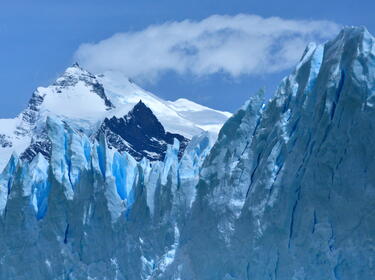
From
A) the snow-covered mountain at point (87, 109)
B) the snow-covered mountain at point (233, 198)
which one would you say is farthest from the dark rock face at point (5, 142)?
the snow-covered mountain at point (233, 198)

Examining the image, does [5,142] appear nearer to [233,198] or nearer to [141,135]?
[141,135]

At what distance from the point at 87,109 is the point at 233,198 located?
60.7m

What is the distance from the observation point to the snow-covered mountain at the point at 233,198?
117ft

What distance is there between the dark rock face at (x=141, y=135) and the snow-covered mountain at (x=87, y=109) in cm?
98

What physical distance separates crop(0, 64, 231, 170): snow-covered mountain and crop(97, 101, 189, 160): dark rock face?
3.21 feet

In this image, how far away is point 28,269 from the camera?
44.7 m

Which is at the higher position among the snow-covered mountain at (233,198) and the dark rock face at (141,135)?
the dark rock face at (141,135)

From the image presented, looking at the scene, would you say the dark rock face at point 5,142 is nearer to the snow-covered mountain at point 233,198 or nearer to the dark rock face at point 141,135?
the dark rock face at point 141,135

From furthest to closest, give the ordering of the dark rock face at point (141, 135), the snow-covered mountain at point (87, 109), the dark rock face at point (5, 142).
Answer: the dark rock face at point (5, 142), the snow-covered mountain at point (87, 109), the dark rock face at point (141, 135)

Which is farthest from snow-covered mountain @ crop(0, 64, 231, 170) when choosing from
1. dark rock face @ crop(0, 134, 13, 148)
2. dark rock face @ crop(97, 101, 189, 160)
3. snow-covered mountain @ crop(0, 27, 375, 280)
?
snow-covered mountain @ crop(0, 27, 375, 280)

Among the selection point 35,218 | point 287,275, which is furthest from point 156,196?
point 287,275

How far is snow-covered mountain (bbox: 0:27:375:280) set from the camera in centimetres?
3569

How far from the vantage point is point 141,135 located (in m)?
95.9

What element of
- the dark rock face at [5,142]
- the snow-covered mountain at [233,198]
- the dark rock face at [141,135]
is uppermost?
the dark rock face at [5,142]
